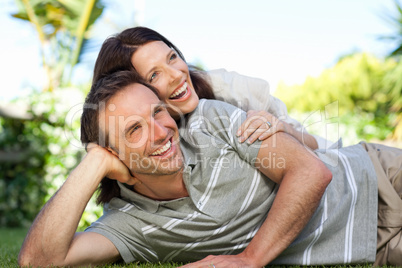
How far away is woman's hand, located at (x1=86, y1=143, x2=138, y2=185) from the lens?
2.77 m

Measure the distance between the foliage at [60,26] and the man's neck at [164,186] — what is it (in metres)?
7.90

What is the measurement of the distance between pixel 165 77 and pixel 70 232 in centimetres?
152

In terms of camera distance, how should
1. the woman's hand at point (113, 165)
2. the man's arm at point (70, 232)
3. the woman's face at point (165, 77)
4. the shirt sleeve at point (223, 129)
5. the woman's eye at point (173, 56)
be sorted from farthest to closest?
1. the woman's eye at point (173, 56)
2. the woman's face at point (165, 77)
3. the woman's hand at point (113, 165)
4. the shirt sleeve at point (223, 129)
5. the man's arm at point (70, 232)

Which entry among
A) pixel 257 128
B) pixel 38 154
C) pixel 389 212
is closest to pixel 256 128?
pixel 257 128

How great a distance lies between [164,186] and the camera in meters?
2.77

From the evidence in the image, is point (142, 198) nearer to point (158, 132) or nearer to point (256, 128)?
point (158, 132)

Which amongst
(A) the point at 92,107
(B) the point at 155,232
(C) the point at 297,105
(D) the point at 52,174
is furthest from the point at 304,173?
(C) the point at 297,105

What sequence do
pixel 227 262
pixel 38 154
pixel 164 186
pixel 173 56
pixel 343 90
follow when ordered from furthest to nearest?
1. pixel 343 90
2. pixel 38 154
3. pixel 173 56
4. pixel 164 186
5. pixel 227 262

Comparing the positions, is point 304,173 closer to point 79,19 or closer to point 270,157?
point 270,157

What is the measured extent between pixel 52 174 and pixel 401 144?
729 cm

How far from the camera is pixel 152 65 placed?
11.3 feet

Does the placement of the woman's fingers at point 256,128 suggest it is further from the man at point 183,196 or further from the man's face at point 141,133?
the man's face at point 141,133

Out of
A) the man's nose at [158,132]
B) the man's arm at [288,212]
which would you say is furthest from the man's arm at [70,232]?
the man's arm at [288,212]

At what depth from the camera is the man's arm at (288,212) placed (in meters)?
2.36
